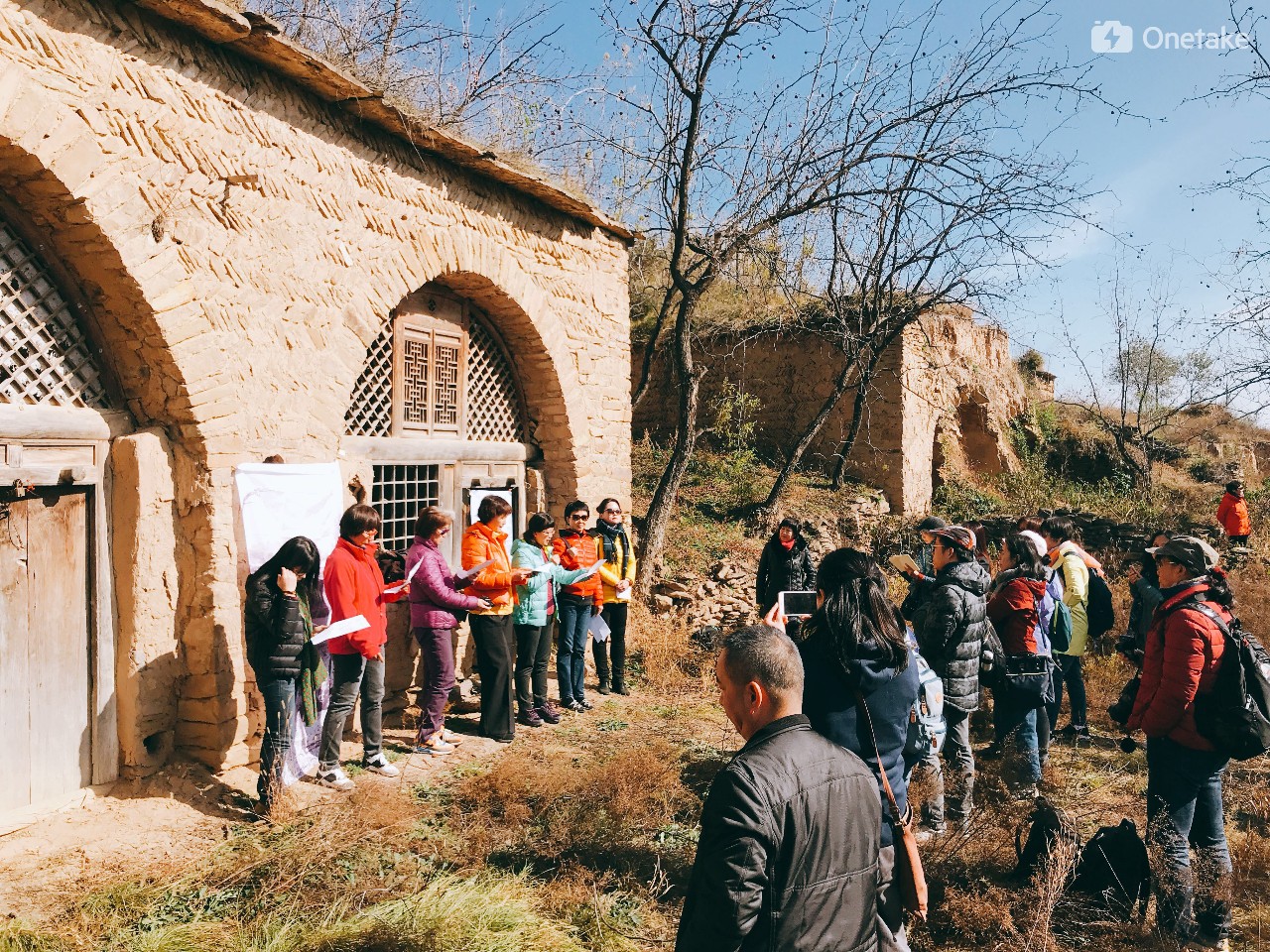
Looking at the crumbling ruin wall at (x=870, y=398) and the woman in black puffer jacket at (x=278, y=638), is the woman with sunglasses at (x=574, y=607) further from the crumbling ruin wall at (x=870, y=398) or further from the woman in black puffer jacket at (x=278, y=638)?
the crumbling ruin wall at (x=870, y=398)

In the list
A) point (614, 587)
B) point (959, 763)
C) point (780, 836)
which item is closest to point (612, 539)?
point (614, 587)

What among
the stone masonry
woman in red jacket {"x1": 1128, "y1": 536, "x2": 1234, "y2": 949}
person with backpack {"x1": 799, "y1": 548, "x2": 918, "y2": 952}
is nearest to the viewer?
person with backpack {"x1": 799, "y1": 548, "x2": 918, "y2": 952}

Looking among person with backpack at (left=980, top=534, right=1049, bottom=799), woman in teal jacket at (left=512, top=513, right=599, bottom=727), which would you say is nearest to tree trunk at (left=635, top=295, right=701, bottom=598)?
woman in teal jacket at (left=512, top=513, right=599, bottom=727)

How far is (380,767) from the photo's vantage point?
5395 mm

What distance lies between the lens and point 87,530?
4.63 metres

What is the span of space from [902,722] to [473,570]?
3.75m

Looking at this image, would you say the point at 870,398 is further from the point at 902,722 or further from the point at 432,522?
the point at 902,722

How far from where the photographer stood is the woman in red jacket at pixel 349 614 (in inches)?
198

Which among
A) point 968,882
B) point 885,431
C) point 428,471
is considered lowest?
point 968,882

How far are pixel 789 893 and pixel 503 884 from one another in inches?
94.9

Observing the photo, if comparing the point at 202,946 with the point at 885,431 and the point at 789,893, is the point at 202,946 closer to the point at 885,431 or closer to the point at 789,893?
the point at 789,893

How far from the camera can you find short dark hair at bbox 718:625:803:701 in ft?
7.04

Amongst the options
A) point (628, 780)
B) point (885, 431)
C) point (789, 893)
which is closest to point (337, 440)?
point (628, 780)

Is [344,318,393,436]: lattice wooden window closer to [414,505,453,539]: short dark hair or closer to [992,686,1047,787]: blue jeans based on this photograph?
[414,505,453,539]: short dark hair
